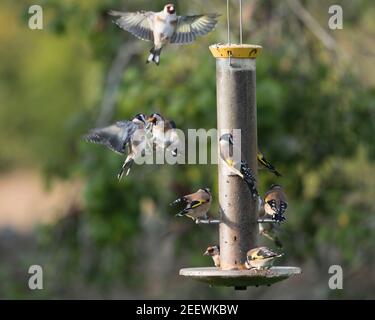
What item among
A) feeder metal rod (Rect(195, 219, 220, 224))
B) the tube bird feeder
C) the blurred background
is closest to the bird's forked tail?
the tube bird feeder

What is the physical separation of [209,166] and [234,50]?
4.35 meters

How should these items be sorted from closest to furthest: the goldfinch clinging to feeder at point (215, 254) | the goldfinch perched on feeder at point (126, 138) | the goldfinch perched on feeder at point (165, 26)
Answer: the goldfinch perched on feeder at point (126, 138) → the goldfinch clinging to feeder at point (215, 254) → the goldfinch perched on feeder at point (165, 26)

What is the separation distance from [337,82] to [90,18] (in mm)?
2724

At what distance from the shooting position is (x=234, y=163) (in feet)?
25.7

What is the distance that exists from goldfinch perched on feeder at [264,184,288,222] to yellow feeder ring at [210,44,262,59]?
974 millimetres

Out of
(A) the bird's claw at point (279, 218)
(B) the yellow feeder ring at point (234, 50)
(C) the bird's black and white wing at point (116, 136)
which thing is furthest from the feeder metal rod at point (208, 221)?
(B) the yellow feeder ring at point (234, 50)

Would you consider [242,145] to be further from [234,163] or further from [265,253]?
[265,253]

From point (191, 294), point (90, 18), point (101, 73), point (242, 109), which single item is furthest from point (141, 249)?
point (242, 109)

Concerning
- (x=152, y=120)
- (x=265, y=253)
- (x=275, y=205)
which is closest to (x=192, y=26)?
(x=152, y=120)

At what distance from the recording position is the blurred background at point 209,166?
11469mm

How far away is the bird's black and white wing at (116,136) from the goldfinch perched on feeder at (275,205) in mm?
1046

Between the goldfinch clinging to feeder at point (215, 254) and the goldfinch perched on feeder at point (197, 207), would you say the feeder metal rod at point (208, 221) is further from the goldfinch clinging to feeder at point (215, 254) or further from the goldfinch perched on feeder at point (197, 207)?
the goldfinch clinging to feeder at point (215, 254)

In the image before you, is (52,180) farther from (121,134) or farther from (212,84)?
(121,134)

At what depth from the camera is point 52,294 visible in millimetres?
13383
